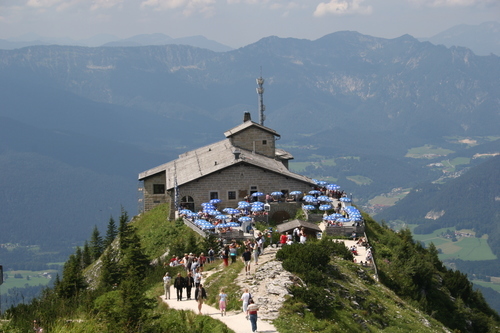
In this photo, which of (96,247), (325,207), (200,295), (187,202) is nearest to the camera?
(200,295)

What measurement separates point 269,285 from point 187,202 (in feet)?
103

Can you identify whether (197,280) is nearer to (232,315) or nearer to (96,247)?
(232,315)

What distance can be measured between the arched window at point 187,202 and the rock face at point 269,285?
84.9ft

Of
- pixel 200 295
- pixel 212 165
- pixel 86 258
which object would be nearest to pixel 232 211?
pixel 212 165

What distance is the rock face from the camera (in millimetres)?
31719

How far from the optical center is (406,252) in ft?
176

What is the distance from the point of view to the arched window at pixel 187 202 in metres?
65.0

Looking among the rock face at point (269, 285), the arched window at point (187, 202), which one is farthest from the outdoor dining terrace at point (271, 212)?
the rock face at point (269, 285)

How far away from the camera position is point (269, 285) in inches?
1350

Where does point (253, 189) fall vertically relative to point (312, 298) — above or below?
above

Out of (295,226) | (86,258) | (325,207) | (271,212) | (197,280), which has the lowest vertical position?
(197,280)

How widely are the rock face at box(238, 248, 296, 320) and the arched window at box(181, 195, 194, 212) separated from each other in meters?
25.9

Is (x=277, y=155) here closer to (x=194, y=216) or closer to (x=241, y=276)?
(x=194, y=216)

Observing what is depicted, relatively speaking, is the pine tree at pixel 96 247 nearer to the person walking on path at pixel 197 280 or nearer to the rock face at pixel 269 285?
the rock face at pixel 269 285
